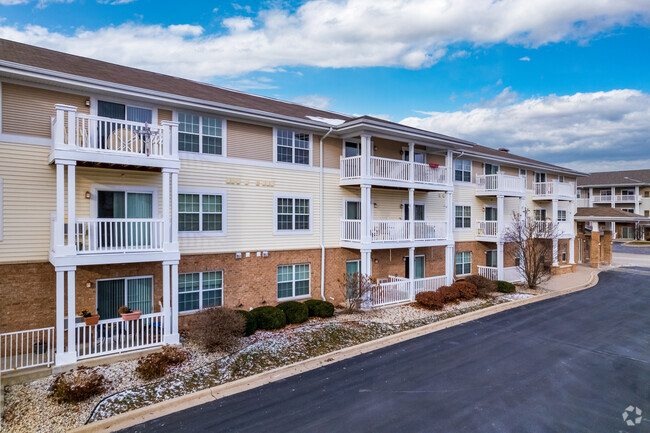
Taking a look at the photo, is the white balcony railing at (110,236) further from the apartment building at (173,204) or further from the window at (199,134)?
the window at (199,134)

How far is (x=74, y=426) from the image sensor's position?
7.74 m

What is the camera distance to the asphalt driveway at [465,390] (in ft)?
26.4

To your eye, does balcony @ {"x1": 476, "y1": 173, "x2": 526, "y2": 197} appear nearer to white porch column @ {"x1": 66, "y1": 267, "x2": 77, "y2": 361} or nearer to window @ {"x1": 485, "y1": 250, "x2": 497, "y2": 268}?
window @ {"x1": 485, "y1": 250, "x2": 497, "y2": 268}

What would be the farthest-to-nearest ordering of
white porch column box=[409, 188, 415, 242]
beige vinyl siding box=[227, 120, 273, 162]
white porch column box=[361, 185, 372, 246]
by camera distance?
white porch column box=[409, 188, 415, 242], white porch column box=[361, 185, 372, 246], beige vinyl siding box=[227, 120, 273, 162]

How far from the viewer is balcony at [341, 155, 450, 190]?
17.1m

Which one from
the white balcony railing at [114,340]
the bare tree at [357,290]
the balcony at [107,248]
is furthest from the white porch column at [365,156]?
the white balcony railing at [114,340]

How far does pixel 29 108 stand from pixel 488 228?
76.6ft

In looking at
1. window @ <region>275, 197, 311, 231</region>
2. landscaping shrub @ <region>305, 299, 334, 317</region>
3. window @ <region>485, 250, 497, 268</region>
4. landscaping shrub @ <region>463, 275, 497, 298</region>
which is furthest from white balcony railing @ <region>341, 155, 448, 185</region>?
window @ <region>485, 250, 497, 268</region>

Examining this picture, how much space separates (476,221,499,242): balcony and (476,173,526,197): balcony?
1.87m

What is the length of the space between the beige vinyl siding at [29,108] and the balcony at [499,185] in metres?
21.9

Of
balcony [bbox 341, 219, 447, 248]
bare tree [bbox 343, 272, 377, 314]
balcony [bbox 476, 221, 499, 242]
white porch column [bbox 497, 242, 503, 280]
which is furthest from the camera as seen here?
balcony [bbox 476, 221, 499, 242]

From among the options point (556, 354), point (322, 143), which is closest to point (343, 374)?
point (556, 354)

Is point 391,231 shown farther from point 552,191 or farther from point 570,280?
point 552,191

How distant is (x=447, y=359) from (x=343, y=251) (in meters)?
7.37
